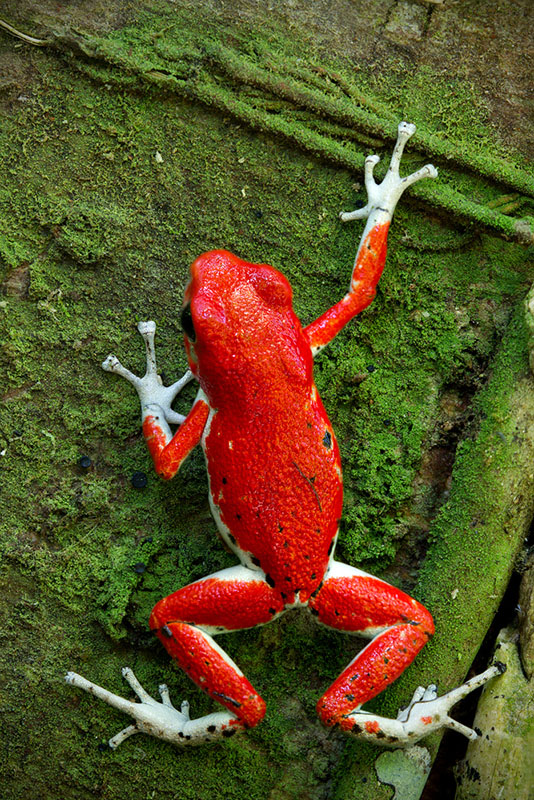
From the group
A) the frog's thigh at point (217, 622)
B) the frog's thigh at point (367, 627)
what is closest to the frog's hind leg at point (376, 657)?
the frog's thigh at point (367, 627)

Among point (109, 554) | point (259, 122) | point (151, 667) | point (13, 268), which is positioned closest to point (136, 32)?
point (259, 122)

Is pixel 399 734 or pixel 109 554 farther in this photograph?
pixel 109 554

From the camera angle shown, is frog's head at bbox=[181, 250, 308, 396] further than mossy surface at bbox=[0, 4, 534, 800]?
No

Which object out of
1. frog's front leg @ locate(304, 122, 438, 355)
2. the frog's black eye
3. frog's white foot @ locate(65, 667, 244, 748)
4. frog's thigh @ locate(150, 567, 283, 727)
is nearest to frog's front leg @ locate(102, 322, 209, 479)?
the frog's black eye

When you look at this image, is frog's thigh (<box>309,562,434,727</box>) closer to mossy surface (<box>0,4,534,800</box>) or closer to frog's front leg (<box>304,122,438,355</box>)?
mossy surface (<box>0,4,534,800</box>)

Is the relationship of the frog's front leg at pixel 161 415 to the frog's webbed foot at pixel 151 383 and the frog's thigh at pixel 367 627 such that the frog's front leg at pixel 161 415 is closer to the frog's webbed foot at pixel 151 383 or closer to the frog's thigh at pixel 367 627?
the frog's webbed foot at pixel 151 383

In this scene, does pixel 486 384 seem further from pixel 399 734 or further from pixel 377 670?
pixel 399 734

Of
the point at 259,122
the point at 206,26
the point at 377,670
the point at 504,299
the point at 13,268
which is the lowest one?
the point at 377,670
